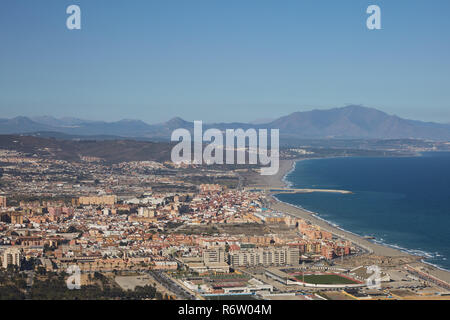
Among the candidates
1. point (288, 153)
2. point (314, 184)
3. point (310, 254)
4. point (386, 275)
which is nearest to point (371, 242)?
point (310, 254)

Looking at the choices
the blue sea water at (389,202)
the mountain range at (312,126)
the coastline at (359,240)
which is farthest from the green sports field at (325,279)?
the mountain range at (312,126)

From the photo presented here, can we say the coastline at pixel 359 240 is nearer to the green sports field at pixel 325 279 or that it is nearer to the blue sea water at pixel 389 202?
the blue sea water at pixel 389 202

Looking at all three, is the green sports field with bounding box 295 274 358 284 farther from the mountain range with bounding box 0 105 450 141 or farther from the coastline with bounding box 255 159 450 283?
the mountain range with bounding box 0 105 450 141

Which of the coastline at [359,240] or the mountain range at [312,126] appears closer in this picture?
the coastline at [359,240]

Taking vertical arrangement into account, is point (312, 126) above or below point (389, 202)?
above

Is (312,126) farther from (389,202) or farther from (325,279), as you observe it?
(325,279)

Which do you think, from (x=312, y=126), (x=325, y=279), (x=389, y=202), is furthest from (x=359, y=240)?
(x=312, y=126)
